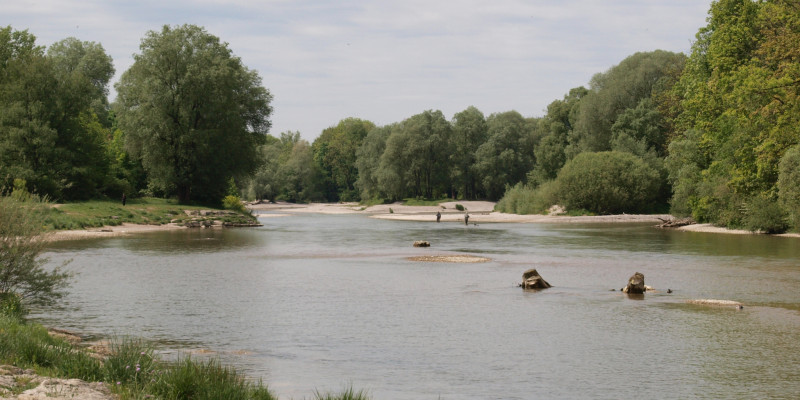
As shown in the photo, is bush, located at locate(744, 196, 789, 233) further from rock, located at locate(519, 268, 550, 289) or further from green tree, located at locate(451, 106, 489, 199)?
green tree, located at locate(451, 106, 489, 199)

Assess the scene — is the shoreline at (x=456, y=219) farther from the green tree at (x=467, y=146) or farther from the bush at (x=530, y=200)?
the green tree at (x=467, y=146)

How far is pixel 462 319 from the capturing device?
76.3 feet

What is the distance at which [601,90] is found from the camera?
3900 inches

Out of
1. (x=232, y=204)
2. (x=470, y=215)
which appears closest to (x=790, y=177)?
(x=232, y=204)

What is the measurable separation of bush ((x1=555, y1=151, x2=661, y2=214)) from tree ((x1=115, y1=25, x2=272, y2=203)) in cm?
3820

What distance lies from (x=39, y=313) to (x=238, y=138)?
187 ft

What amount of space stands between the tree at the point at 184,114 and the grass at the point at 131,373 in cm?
6229

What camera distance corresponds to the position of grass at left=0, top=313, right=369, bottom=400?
11250mm

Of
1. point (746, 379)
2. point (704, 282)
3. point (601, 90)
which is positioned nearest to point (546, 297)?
point (704, 282)

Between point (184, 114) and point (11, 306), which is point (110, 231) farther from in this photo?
point (11, 306)

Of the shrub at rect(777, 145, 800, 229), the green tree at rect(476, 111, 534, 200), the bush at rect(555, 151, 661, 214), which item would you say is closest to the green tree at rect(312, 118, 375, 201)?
the green tree at rect(476, 111, 534, 200)

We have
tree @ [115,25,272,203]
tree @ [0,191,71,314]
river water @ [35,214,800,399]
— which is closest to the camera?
river water @ [35,214,800,399]

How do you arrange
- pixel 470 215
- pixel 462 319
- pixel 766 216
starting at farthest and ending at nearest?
pixel 470 215, pixel 766 216, pixel 462 319

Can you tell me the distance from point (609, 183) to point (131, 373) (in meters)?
79.0
